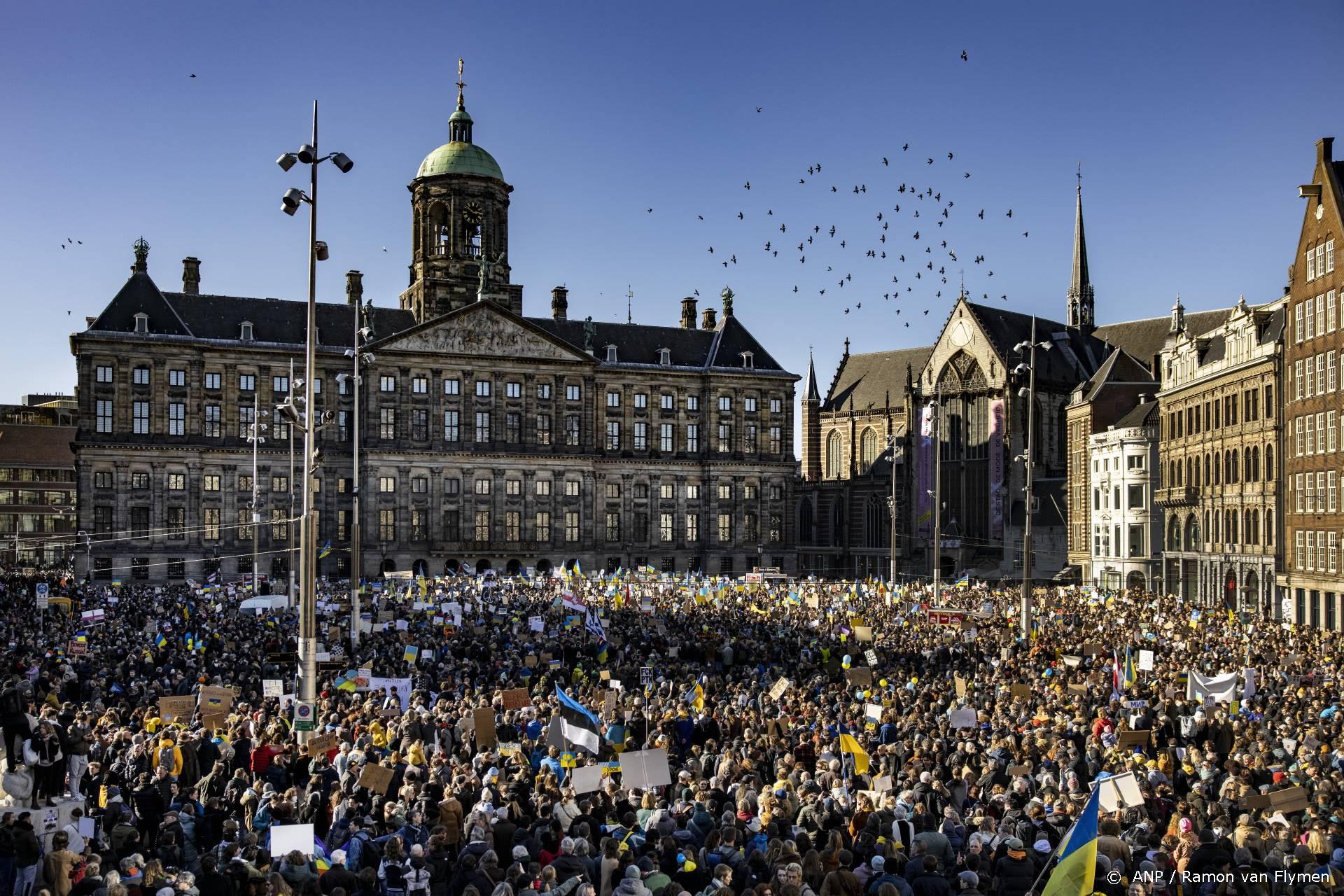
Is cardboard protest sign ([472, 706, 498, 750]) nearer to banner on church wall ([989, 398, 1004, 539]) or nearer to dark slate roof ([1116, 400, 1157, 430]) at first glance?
dark slate roof ([1116, 400, 1157, 430])

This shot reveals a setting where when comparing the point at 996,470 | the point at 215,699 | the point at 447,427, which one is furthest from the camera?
the point at 996,470

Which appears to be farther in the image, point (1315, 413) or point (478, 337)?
point (478, 337)

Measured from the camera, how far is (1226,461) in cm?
6166

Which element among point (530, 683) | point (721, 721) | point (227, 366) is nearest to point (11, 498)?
point (227, 366)

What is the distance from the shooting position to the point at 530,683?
2914 centimetres

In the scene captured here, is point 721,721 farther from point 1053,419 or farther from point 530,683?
point 1053,419

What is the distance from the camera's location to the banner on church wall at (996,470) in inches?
3725

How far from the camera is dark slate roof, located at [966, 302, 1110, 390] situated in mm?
Answer: 96562

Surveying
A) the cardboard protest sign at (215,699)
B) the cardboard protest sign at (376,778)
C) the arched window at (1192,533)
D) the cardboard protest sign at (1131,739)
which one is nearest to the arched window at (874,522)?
the arched window at (1192,533)

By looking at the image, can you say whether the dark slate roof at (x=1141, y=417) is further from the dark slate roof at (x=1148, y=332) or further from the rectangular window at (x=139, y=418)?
the rectangular window at (x=139, y=418)

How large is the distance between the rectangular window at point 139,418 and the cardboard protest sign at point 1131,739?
73836 mm

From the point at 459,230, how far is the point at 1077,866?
8853cm

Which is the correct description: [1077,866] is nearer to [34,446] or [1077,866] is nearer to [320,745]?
[320,745]

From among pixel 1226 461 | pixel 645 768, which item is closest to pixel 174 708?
pixel 645 768
